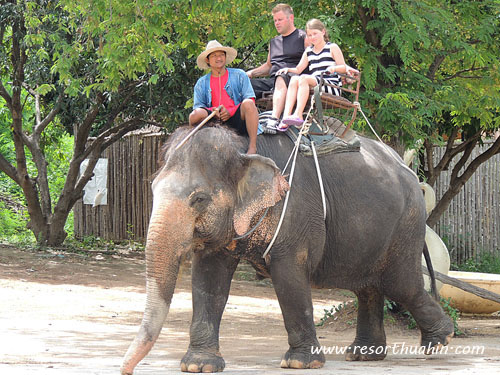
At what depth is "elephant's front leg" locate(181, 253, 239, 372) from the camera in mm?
6191

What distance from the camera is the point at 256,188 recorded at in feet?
20.1

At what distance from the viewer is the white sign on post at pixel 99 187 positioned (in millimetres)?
19891

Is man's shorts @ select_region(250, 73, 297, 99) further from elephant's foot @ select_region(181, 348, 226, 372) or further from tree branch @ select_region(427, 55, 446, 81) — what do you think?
tree branch @ select_region(427, 55, 446, 81)

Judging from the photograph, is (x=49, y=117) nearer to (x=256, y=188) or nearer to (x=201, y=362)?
(x=256, y=188)

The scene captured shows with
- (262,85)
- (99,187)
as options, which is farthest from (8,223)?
(262,85)

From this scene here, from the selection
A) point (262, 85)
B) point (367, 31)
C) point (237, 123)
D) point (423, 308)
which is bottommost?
point (423, 308)

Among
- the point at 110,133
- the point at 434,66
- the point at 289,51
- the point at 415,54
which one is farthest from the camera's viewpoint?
the point at 110,133

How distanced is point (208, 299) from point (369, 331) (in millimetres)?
1751

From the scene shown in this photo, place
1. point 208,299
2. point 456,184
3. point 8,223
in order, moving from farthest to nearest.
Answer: point 8,223
point 456,184
point 208,299

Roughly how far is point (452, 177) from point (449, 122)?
3.88 ft

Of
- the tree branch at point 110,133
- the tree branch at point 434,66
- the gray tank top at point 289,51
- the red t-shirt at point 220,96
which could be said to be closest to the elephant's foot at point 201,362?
the red t-shirt at point 220,96

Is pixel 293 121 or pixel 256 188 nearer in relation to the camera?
pixel 256 188

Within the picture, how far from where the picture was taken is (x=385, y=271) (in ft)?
23.8

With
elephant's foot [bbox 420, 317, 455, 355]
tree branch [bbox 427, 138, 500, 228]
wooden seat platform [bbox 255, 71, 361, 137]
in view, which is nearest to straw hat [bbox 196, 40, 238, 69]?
wooden seat platform [bbox 255, 71, 361, 137]
